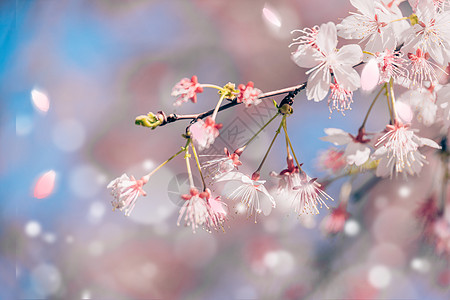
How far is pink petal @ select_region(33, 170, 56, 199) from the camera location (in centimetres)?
68

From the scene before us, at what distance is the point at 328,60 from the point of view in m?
0.51

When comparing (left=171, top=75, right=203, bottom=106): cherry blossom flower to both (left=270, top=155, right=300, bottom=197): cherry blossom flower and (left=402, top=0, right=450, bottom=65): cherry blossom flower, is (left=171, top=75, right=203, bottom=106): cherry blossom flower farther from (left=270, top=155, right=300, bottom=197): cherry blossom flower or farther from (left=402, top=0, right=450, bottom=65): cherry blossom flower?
(left=402, top=0, right=450, bottom=65): cherry blossom flower

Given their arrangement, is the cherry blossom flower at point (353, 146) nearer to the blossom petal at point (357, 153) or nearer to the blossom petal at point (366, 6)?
the blossom petal at point (357, 153)

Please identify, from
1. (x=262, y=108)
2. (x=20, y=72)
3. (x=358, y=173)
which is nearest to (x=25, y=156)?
(x=20, y=72)

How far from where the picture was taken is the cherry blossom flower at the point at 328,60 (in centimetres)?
50

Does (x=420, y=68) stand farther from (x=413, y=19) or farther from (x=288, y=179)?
(x=288, y=179)

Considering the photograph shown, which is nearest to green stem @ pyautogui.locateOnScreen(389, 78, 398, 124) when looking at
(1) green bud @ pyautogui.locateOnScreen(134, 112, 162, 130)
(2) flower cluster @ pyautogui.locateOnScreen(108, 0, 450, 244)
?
(2) flower cluster @ pyautogui.locateOnScreen(108, 0, 450, 244)

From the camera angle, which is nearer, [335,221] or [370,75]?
[370,75]

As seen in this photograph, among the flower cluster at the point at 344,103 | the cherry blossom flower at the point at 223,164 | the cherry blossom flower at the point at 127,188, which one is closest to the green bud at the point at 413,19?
the flower cluster at the point at 344,103

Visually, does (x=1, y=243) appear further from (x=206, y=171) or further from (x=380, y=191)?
(x=380, y=191)

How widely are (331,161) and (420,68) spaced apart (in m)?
0.23

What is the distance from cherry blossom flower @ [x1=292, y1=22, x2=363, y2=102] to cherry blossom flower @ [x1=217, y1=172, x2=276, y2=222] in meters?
0.18

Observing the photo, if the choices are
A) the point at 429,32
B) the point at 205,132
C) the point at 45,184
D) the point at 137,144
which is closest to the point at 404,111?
the point at 429,32

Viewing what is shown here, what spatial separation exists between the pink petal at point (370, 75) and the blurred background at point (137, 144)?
0.12 m
